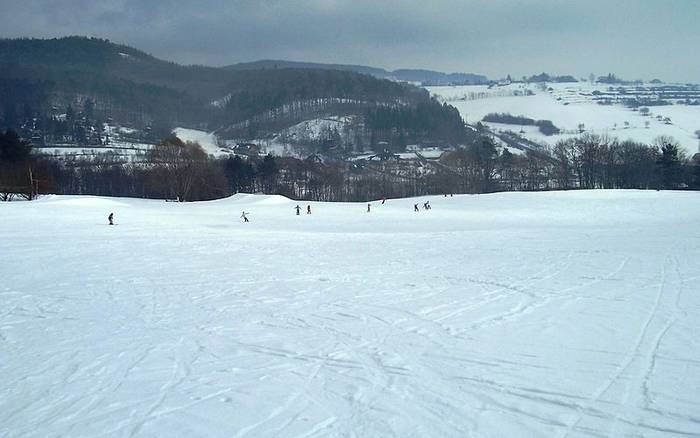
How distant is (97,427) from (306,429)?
239 centimetres

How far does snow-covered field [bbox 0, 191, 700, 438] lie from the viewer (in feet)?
18.8

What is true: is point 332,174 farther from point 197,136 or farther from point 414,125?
point 197,136

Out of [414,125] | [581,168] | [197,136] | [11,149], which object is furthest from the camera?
[414,125]

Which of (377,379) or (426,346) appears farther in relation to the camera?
(426,346)

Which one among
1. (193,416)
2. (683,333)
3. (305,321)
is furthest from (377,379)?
(683,333)

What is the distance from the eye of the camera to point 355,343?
27.9ft

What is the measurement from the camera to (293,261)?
18.6m

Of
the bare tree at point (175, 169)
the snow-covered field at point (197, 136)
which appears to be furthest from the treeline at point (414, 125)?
the bare tree at point (175, 169)

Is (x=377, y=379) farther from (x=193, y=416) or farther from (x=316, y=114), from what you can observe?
(x=316, y=114)

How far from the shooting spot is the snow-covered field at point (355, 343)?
5.73 m

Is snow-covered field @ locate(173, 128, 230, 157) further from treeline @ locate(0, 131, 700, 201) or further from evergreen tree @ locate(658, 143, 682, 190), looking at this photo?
evergreen tree @ locate(658, 143, 682, 190)

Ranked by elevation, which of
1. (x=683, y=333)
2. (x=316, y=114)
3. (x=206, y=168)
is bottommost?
(x=683, y=333)

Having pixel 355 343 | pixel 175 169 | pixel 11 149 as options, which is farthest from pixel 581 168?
pixel 11 149

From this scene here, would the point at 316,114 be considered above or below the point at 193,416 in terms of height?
above
